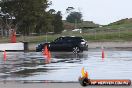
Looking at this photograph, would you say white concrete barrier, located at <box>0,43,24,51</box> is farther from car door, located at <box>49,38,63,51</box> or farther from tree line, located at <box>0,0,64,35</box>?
tree line, located at <box>0,0,64,35</box>

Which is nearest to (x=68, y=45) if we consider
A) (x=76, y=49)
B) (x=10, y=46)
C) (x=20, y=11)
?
(x=76, y=49)

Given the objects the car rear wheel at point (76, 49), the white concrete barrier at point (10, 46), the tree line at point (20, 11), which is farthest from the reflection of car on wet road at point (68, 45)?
the tree line at point (20, 11)

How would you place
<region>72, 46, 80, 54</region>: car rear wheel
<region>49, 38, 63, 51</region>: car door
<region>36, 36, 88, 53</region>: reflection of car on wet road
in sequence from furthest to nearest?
<region>49, 38, 63, 51</region>: car door, <region>36, 36, 88, 53</region>: reflection of car on wet road, <region>72, 46, 80, 54</region>: car rear wheel

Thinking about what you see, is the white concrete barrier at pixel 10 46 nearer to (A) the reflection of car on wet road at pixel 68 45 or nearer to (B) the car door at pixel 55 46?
(A) the reflection of car on wet road at pixel 68 45

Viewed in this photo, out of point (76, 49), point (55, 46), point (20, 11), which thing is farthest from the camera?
point (20, 11)

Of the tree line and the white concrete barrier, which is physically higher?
the tree line

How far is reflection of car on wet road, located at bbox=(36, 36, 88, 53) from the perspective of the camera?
4326 centimetres

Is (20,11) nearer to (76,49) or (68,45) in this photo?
(68,45)

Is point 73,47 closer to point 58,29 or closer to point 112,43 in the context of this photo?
point 112,43

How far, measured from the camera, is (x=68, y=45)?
43.8 m

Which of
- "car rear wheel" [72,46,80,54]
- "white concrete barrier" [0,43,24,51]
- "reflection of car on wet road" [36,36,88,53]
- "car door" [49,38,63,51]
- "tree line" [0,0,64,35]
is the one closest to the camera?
"car rear wheel" [72,46,80,54]

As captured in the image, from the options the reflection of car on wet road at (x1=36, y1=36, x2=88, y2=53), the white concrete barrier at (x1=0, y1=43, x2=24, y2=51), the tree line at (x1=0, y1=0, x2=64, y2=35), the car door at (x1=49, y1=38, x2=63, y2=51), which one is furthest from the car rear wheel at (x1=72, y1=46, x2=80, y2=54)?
the tree line at (x1=0, y1=0, x2=64, y2=35)

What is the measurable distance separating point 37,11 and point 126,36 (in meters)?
13.9

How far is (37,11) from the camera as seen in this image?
70.0m
